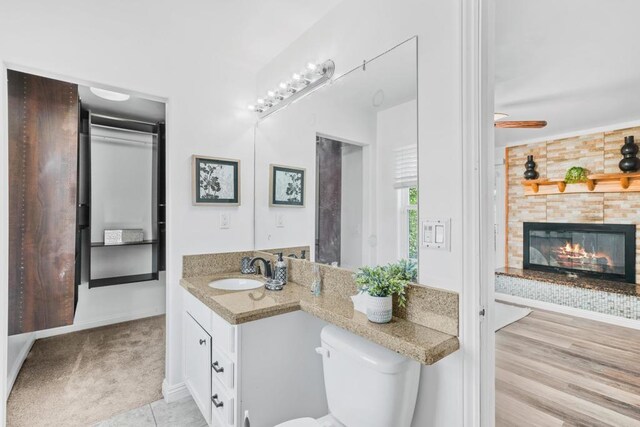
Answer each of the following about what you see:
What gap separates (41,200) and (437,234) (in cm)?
264

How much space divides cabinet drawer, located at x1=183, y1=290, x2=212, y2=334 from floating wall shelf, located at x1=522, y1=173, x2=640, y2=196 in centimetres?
505

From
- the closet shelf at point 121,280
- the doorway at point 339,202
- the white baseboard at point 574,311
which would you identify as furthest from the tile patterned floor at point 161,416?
the white baseboard at point 574,311

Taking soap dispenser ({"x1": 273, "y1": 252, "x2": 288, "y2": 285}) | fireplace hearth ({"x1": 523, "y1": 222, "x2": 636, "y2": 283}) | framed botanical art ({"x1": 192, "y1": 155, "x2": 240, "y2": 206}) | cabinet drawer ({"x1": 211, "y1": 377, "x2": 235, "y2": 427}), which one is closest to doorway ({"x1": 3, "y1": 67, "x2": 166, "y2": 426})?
framed botanical art ({"x1": 192, "y1": 155, "x2": 240, "y2": 206})

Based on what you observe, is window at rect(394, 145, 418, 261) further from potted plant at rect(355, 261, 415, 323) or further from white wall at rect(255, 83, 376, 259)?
white wall at rect(255, 83, 376, 259)

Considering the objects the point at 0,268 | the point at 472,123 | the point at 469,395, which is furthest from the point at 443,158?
the point at 0,268

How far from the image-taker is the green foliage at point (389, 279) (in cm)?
132

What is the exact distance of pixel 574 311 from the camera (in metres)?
4.16

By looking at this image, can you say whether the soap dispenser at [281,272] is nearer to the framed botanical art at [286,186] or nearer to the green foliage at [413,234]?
the framed botanical art at [286,186]

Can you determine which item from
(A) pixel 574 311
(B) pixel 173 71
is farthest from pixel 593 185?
(B) pixel 173 71

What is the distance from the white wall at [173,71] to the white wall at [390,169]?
123cm

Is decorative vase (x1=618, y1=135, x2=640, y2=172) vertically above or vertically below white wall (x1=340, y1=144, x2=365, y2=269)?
above

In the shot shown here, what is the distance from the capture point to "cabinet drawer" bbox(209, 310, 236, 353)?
4.94ft

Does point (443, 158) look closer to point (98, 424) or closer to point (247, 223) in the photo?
point (247, 223)

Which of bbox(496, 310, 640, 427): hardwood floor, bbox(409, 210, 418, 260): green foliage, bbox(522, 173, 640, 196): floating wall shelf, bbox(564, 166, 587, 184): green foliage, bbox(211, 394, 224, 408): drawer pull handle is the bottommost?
bbox(496, 310, 640, 427): hardwood floor
